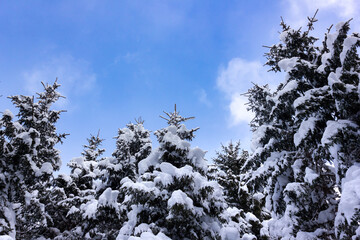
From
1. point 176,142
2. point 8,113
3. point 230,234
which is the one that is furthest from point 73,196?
point 230,234

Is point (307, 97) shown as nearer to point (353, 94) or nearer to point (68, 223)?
point (353, 94)

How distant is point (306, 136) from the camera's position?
22.1 feet

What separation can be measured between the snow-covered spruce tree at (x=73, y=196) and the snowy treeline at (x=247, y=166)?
14 cm

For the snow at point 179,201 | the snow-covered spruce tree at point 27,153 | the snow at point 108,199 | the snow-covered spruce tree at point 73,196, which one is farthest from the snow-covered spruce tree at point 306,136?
the snow-covered spruce tree at point 27,153

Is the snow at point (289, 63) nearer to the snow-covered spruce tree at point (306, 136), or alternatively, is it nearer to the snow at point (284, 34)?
the snow-covered spruce tree at point (306, 136)

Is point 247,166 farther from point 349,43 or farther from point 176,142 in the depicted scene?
point 349,43

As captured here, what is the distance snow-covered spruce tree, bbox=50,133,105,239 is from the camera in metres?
11.7

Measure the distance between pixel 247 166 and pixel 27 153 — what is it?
36.0 ft

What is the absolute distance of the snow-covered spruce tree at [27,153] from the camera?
1053 centimetres

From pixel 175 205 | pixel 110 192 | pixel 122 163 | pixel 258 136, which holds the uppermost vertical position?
pixel 122 163

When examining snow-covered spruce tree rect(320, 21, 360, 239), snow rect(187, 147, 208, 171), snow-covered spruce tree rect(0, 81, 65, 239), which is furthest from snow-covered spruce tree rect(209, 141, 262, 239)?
snow-covered spruce tree rect(0, 81, 65, 239)

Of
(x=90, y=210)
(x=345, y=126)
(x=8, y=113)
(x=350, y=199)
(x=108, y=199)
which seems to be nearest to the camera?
(x=350, y=199)

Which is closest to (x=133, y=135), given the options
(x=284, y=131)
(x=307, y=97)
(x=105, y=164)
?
(x=105, y=164)

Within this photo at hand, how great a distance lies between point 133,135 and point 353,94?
35.3ft
